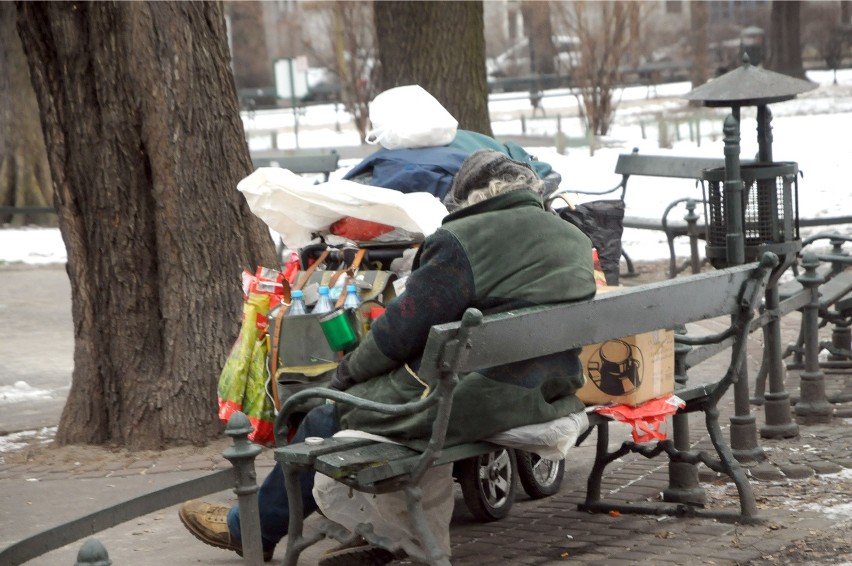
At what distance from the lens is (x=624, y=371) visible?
15.4 ft

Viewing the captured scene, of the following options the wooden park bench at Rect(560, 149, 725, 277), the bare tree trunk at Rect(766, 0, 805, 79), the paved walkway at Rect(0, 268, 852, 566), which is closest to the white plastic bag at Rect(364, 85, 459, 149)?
the paved walkway at Rect(0, 268, 852, 566)

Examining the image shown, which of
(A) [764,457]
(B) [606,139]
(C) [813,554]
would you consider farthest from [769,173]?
(B) [606,139]

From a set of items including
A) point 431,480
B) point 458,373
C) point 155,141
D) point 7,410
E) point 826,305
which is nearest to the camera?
point 458,373

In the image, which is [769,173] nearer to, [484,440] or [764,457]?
[764,457]

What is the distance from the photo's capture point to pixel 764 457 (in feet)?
18.4

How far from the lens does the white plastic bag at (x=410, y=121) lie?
5.52m

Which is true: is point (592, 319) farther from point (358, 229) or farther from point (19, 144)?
point (19, 144)

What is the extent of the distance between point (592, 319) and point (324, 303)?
111 centimetres

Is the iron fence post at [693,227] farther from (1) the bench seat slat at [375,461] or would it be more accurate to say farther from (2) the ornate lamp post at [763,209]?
(1) the bench seat slat at [375,461]

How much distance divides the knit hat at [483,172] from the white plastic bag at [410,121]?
4.22 ft

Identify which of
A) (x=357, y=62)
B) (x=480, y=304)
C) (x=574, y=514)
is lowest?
(x=574, y=514)

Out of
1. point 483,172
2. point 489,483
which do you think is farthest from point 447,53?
point 483,172

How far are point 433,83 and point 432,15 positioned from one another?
0.57 meters

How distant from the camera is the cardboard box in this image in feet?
15.4
